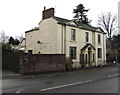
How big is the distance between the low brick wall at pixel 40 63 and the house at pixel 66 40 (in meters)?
3.65

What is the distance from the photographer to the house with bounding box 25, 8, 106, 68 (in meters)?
28.7

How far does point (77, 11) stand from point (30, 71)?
47.0m

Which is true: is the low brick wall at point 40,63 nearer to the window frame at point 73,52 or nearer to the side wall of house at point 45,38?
the side wall of house at point 45,38

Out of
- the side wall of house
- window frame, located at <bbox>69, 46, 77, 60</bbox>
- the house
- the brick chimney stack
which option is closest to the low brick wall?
the house

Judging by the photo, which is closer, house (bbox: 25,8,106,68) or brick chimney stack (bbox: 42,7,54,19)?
house (bbox: 25,8,106,68)

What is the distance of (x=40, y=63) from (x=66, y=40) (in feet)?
25.8

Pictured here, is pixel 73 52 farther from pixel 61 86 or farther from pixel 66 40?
pixel 61 86

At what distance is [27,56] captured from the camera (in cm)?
2145

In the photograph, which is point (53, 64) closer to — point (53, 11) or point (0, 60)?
point (0, 60)

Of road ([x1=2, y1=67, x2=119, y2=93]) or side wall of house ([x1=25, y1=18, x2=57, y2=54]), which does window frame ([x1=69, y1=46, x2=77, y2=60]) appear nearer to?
side wall of house ([x1=25, y1=18, x2=57, y2=54])

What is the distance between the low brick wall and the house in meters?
3.65

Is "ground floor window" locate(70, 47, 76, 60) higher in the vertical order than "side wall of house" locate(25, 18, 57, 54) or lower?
lower

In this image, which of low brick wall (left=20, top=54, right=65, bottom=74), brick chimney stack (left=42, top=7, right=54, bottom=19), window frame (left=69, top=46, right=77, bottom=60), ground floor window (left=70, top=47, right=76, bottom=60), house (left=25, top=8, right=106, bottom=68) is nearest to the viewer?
low brick wall (left=20, top=54, right=65, bottom=74)

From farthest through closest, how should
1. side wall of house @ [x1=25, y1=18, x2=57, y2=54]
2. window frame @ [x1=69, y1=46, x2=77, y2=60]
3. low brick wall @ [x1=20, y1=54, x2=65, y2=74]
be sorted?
window frame @ [x1=69, y1=46, x2=77, y2=60] → side wall of house @ [x1=25, y1=18, x2=57, y2=54] → low brick wall @ [x1=20, y1=54, x2=65, y2=74]
